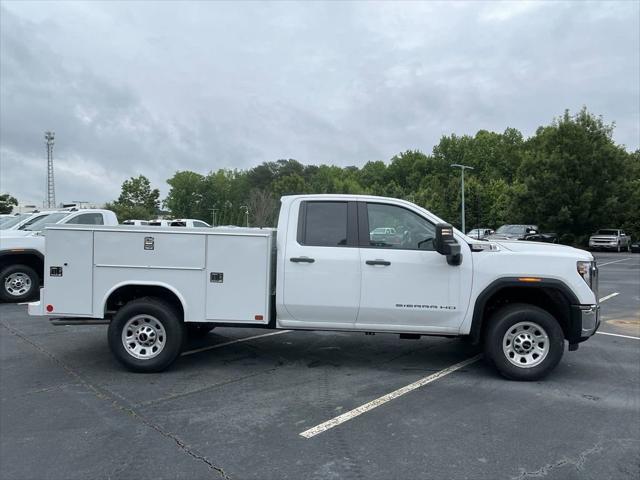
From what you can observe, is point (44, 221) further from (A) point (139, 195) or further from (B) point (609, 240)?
(A) point (139, 195)

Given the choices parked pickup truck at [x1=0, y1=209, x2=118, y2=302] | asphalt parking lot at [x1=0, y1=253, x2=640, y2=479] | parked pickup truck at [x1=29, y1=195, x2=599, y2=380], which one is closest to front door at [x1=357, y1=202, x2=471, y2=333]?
parked pickup truck at [x1=29, y1=195, x2=599, y2=380]

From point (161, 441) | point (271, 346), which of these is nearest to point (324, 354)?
point (271, 346)

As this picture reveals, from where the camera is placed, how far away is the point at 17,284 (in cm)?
1115

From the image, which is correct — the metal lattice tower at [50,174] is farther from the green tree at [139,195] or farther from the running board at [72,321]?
the running board at [72,321]

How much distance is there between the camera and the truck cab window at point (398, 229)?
5.95m

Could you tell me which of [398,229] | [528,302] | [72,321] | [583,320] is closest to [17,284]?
[72,321]

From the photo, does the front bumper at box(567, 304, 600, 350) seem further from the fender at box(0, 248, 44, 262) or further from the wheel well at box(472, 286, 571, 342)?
the fender at box(0, 248, 44, 262)

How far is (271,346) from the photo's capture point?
7449 millimetres

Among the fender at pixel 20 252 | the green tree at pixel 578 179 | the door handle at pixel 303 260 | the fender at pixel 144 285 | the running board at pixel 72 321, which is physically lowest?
the running board at pixel 72 321

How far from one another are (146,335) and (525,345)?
14.3 ft

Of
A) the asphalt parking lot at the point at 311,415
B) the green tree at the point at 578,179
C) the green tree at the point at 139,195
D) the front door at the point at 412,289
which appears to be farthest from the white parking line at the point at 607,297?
the green tree at the point at 139,195

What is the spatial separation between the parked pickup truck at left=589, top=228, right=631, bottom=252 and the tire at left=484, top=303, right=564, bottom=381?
127ft

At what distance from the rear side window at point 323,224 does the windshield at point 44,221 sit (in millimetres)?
8655

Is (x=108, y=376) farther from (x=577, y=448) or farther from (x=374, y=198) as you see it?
(x=577, y=448)
